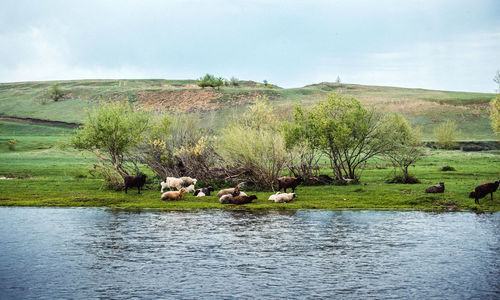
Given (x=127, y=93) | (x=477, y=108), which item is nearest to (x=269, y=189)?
(x=477, y=108)

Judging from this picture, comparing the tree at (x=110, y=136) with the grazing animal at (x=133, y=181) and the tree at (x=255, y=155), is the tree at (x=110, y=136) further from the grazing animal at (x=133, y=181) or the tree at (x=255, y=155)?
the tree at (x=255, y=155)

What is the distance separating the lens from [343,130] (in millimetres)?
32688

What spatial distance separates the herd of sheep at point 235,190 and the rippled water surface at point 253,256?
331cm

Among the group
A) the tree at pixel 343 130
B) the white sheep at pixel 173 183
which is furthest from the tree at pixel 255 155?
the tree at pixel 343 130

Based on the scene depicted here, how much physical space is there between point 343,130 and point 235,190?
1018 cm

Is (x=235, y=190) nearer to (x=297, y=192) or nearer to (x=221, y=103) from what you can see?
(x=297, y=192)

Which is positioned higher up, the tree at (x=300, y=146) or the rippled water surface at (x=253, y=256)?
the tree at (x=300, y=146)

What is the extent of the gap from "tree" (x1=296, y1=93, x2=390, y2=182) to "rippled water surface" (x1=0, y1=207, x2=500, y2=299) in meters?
11.9

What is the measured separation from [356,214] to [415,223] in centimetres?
307

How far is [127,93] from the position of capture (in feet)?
419

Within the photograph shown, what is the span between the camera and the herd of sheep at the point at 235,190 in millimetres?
23859

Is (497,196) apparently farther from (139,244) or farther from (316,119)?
(139,244)

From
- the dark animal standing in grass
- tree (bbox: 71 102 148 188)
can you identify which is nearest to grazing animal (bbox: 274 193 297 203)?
the dark animal standing in grass

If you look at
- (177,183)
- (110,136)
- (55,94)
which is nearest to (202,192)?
(177,183)
